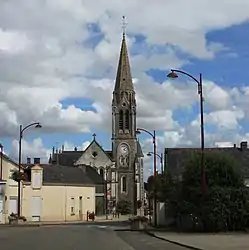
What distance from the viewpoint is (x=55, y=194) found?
272 ft

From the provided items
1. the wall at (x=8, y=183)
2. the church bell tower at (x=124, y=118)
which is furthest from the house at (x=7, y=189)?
the church bell tower at (x=124, y=118)

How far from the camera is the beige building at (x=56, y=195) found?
79.4 metres

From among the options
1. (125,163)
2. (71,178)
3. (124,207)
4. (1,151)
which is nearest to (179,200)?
(1,151)

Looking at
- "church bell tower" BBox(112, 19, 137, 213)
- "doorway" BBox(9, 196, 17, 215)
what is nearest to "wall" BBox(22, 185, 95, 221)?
"doorway" BBox(9, 196, 17, 215)

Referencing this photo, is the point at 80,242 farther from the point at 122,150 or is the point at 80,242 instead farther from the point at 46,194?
the point at 122,150

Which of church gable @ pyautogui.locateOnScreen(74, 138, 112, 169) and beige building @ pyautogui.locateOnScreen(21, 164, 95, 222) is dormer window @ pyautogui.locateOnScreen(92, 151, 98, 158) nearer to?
church gable @ pyautogui.locateOnScreen(74, 138, 112, 169)

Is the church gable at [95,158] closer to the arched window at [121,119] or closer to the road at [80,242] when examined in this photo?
the arched window at [121,119]

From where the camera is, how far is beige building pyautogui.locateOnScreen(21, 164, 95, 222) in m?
79.4

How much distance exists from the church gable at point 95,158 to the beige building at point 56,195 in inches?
1712

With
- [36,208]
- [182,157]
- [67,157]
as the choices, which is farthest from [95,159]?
[182,157]

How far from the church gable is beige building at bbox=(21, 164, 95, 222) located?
1712 inches

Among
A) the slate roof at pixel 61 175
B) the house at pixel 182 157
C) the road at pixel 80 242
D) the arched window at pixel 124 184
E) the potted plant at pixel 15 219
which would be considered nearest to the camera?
the road at pixel 80 242

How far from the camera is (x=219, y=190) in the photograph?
42.5 m

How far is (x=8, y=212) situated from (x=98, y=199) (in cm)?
4166
